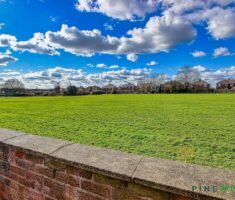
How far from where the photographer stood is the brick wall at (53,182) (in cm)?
154

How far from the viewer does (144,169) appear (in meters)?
1.53

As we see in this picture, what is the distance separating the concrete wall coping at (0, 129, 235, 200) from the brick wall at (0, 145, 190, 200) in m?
0.05

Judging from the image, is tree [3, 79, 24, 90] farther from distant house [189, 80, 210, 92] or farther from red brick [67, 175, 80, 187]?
red brick [67, 175, 80, 187]

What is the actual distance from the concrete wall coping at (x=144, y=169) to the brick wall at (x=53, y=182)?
0.18 ft

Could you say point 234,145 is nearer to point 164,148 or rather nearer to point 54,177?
point 164,148

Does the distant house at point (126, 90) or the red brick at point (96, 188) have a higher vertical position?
the distant house at point (126, 90)

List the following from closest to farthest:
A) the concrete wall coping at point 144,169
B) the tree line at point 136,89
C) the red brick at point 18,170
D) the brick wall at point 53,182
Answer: the concrete wall coping at point 144,169 → the brick wall at point 53,182 → the red brick at point 18,170 → the tree line at point 136,89

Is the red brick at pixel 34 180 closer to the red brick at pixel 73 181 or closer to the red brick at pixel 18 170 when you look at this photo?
the red brick at pixel 18 170


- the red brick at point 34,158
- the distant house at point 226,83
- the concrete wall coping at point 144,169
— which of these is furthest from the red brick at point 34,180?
the distant house at point 226,83

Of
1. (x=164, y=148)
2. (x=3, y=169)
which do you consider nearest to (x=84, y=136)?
(x=164, y=148)

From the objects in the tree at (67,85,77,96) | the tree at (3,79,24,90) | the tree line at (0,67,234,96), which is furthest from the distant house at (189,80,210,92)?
the tree at (3,79,24,90)

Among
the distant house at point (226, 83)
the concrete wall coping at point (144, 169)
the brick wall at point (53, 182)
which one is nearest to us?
the concrete wall coping at point (144, 169)

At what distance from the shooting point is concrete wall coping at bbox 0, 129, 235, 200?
132cm

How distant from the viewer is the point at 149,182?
1410mm
